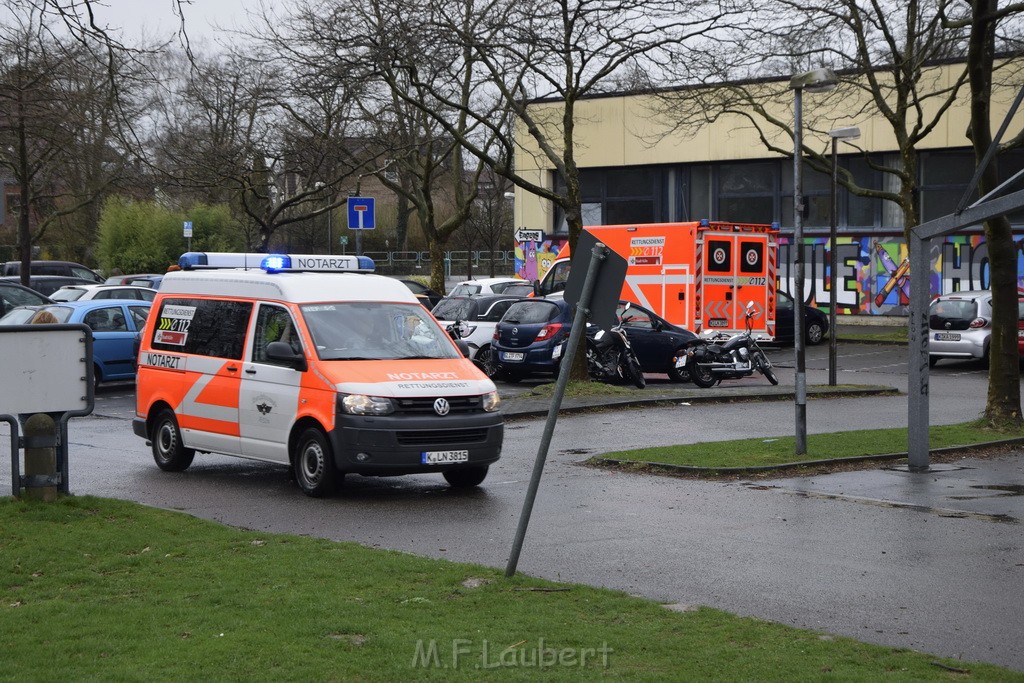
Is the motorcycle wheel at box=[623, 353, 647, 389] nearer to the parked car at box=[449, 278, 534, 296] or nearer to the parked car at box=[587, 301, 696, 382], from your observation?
the parked car at box=[587, 301, 696, 382]

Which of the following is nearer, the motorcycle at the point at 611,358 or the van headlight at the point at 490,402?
the van headlight at the point at 490,402

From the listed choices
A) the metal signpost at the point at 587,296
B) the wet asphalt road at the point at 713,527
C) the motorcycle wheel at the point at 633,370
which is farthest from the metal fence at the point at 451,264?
the metal signpost at the point at 587,296

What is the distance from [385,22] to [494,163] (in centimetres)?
310

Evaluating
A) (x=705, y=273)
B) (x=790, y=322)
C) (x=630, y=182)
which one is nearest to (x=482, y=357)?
(x=705, y=273)

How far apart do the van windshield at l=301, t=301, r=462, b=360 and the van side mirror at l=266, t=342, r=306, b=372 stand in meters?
0.19

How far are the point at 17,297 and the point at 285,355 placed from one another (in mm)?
18418

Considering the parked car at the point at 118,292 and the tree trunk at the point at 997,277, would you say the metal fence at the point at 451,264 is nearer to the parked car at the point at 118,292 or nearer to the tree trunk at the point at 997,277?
the parked car at the point at 118,292

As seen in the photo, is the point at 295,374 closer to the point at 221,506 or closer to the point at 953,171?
the point at 221,506

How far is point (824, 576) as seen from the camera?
343 inches

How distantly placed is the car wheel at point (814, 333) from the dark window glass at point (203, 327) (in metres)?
24.9

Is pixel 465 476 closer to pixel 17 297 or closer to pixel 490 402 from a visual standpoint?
pixel 490 402

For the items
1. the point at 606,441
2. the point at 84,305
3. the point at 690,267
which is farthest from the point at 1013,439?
the point at 84,305

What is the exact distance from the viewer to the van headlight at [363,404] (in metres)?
11.8

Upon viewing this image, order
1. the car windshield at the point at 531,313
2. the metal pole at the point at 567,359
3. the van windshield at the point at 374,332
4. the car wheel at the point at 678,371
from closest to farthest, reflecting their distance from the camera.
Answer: the metal pole at the point at 567,359 → the van windshield at the point at 374,332 → the car windshield at the point at 531,313 → the car wheel at the point at 678,371
